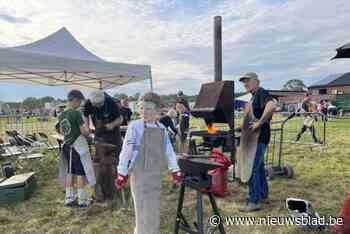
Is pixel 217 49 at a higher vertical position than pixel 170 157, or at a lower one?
higher

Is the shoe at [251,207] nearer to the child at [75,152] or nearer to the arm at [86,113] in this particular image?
the child at [75,152]

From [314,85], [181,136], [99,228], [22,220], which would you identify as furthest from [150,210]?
[314,85]

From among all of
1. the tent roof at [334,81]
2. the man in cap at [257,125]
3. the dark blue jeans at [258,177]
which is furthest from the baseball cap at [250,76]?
the tent roof at [334,81]

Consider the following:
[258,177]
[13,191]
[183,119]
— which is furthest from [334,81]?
[13,191]

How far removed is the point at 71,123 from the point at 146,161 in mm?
1889

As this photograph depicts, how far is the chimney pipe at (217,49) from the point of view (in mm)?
4734

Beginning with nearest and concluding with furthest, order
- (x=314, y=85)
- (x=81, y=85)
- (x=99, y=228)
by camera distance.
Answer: (x=99, y=228) < (x=81, y=85) < (x=314, y=85)

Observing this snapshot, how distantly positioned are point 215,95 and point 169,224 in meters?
2.05

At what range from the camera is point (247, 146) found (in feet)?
11.8

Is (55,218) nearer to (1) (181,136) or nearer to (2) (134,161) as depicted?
(2) (134,161)

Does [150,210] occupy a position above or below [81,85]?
below

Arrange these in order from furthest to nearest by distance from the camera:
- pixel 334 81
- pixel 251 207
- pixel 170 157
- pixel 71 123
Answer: pixel 334 81
pixel 71 123
pixel 251 207
pixel 170 157

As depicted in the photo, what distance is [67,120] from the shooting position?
3.72 m

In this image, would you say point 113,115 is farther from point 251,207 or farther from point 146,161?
point 251,207
